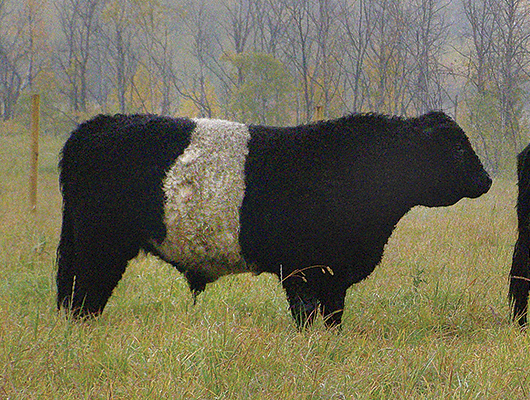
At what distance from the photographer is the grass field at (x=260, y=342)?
242cm

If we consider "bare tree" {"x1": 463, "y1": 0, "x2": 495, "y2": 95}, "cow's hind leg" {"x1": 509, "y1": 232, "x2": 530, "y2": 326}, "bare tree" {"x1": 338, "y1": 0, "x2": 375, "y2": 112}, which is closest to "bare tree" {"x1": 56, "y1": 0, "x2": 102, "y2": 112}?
"bare tree" {"x1": 338, "y1": 0, "x2": 375, "y2": 112}

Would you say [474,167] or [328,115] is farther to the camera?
[328,115]

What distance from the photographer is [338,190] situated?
11.7 feet

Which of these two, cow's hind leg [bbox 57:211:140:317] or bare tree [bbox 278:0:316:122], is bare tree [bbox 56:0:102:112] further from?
cow's hind leg [bbox 57:211:140:317]

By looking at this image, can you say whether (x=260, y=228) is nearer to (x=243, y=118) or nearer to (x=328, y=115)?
(x=243, y=118)

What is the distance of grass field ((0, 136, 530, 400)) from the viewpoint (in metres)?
2.42

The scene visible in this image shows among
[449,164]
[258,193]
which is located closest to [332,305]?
[258,193]

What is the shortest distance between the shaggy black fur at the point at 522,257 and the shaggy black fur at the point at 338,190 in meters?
0.49

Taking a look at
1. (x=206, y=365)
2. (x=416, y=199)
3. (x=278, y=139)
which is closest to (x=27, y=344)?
(x=206, y=365)

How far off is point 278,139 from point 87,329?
1.71 meters

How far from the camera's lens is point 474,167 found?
12.3ft

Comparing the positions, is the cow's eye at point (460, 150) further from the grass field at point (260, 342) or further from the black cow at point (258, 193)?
the grass field at point (260, 342)

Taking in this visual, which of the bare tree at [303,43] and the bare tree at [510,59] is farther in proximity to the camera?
the bare tree at [303,43]

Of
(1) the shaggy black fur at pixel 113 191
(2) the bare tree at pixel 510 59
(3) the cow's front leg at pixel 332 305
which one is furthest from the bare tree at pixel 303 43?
(3) the cow's front leg at pixel 332 305
